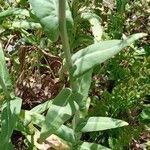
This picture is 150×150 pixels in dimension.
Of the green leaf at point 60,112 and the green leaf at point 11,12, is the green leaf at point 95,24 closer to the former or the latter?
the green leaf at point 11,12

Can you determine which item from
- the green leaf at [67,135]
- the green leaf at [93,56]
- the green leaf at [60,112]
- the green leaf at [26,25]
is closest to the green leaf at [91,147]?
the green leaf at [67,135]

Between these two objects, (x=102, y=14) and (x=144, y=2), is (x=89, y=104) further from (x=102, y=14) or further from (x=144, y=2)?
(x=144, y=2)

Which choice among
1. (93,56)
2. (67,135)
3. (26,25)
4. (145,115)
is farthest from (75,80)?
(26,25)

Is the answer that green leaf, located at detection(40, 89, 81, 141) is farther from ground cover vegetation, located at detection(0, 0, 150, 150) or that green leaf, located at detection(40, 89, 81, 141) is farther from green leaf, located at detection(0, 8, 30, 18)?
green leaf, located at detection(0, 8, 30, 18)

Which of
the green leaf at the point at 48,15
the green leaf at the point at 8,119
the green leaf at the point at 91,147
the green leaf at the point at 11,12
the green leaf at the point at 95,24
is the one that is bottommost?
the green leaf at the point at 91,147

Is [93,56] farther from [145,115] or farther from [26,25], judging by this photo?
[26,25]

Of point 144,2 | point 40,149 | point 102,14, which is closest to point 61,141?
point 40,149

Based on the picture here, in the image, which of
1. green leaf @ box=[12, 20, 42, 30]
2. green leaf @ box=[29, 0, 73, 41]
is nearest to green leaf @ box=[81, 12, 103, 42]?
green leaf @ box=[12, 20, 42, 30]

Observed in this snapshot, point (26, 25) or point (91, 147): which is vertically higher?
point (26, 25)
